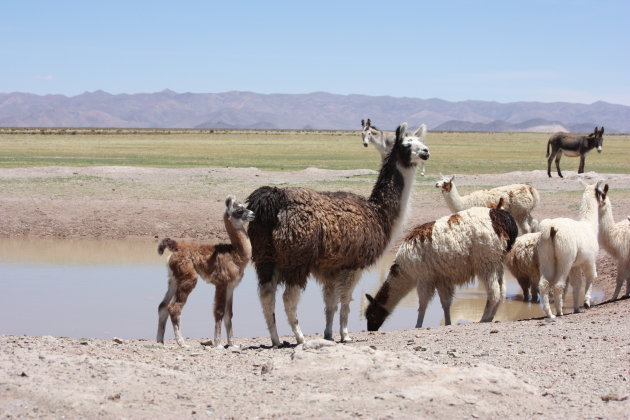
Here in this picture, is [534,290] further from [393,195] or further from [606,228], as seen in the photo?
[393,195]

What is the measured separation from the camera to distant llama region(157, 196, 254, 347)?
943 cm

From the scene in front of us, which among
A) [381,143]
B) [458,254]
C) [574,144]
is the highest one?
[381,143]

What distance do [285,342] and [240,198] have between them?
15.2 m

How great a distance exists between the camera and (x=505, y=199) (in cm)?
1755

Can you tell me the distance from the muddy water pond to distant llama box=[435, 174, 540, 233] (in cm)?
151

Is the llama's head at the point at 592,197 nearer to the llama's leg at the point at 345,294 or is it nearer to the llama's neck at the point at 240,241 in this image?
the llama's leg at the point at 345,294

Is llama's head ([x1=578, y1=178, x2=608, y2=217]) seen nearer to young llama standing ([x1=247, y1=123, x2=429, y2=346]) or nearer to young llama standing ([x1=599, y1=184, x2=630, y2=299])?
young llama standing ([x1=599, y1=184, x2=630, y2=299])

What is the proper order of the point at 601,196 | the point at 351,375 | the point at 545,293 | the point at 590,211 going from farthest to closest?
the point at 601,196 → the point at 590,211 → the point at 545,293 → the point at 351,375

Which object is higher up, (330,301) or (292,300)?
(292,300)

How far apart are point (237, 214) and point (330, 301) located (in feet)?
5.19

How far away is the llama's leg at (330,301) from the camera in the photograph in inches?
394

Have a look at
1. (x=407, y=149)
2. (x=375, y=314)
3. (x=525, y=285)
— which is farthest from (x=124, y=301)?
(x=525, y=285)

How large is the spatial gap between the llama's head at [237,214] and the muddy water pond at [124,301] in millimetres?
2520

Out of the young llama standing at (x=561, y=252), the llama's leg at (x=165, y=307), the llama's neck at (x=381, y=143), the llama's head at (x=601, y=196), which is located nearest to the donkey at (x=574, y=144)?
the llama's head at (x=601, y=196)
